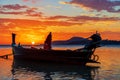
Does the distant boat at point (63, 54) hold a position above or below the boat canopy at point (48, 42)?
below

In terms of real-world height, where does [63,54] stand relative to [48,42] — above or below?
below

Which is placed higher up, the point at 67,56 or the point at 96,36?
the point at 96,36

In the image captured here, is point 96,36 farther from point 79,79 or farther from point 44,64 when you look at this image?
point 79,79

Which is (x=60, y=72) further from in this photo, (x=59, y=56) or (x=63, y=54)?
(x=59, y=56)

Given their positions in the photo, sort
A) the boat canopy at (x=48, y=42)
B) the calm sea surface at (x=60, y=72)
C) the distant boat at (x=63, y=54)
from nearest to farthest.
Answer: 1. the calm sea surface at (x=60, y=72)
2. the distant boat at (x=63, y=54)
3. the boat canopy at (x=48, y=42)

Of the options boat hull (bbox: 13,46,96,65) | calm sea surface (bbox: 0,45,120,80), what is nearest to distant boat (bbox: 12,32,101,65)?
boat hull (bbox: 13,46,96,65)

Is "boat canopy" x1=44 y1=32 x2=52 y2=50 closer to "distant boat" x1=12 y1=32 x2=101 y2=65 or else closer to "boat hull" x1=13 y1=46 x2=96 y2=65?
"distant boat" x1=12 y1=32 x2=101 y2=65

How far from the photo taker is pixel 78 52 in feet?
107

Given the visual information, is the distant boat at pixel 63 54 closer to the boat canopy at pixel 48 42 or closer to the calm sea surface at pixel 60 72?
the boat canopy at pixel 48 42

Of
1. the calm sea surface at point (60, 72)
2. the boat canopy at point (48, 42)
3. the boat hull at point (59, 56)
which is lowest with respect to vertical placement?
the calm sea surface at point (60, 72)

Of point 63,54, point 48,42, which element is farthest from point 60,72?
point 48,42

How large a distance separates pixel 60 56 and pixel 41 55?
9.28ft

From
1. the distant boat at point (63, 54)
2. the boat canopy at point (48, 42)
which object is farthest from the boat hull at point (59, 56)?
the boat canopy at point (48, 42)

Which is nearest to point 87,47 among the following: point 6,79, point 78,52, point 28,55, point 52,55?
point 78,52
